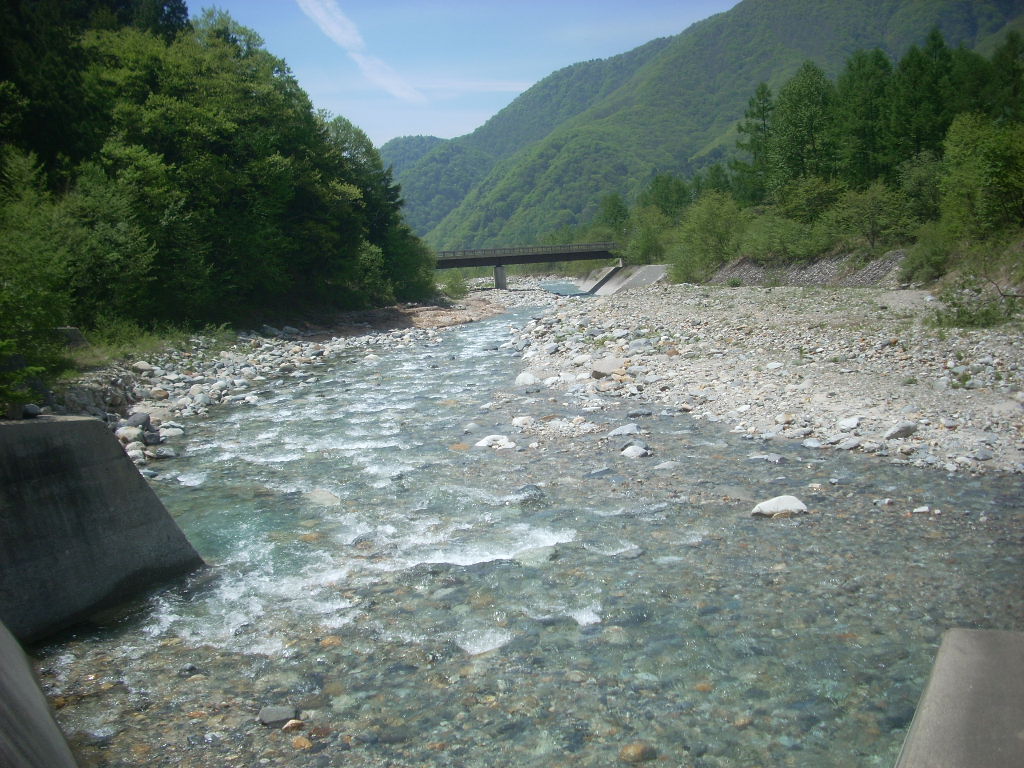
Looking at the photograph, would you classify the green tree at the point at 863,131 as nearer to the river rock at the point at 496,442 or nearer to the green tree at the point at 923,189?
the green tree at the point at 923,189

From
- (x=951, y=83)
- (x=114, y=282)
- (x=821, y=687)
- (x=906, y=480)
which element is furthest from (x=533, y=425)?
(x=951, y=83)

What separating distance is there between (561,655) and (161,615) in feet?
11.5

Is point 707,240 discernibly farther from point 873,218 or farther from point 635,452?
point 635,452

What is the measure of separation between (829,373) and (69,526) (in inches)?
→ 490

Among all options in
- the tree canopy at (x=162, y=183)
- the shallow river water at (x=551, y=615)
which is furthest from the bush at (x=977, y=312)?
the tree canopy at (x=162, y=183)

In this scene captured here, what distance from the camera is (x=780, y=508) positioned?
7.42 metres

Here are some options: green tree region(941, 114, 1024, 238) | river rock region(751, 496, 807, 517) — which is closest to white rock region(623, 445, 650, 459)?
river rock region(751, 496, 807, 517)

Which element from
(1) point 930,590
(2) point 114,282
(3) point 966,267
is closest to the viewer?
(1) point 930,590

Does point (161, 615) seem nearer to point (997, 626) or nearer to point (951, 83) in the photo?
point (997, 626)

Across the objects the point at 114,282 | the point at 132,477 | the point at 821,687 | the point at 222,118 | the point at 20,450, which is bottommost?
the point at 821,687

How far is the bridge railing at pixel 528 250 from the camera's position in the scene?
69188 mm

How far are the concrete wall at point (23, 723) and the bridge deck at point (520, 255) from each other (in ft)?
209

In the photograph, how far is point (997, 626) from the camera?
5039 mm

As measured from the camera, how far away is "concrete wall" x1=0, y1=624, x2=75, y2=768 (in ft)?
9.43
